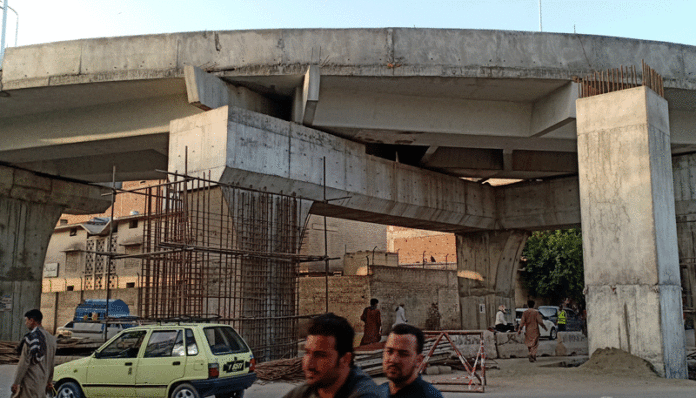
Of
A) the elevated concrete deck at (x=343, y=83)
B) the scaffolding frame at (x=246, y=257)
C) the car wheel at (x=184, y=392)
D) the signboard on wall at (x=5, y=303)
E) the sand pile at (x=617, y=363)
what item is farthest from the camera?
the signboard on wall at (x=5, y=303)

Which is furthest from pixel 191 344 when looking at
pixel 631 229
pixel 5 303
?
pixel 5 303

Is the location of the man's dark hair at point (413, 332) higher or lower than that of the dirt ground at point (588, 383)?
higher

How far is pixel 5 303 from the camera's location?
2044 cm

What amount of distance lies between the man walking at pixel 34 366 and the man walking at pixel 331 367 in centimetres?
522

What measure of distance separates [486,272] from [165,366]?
1678 cm

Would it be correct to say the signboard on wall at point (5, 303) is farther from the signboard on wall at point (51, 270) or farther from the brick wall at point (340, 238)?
the signboard on wall at point (51, 270)

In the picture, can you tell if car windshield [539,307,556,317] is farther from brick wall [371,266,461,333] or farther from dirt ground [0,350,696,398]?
dirt ground [0,350,696,398]

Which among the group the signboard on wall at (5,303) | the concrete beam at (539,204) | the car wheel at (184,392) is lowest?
the car wheel at (184,392)

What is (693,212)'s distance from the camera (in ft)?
63.1

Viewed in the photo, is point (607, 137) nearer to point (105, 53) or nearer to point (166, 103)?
point (166, 103)

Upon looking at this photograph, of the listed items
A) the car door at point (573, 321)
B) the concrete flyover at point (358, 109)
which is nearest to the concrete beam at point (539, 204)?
the concrete flyover at point (358, 109)

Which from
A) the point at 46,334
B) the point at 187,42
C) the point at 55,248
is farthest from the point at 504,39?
the point at 55,248

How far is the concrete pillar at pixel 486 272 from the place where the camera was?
23.7 meters

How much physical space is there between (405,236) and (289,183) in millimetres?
38666
